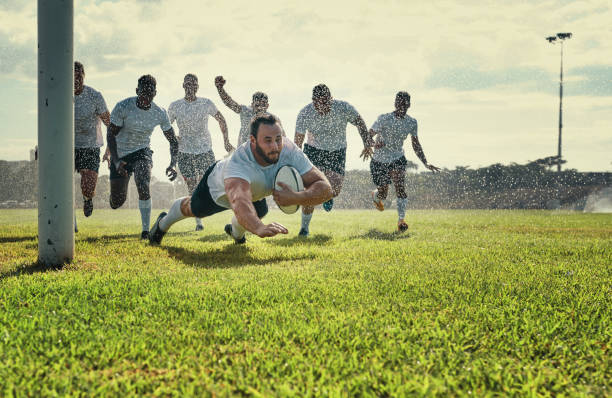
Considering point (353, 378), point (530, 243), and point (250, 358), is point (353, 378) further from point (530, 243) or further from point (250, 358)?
point (530, 243)

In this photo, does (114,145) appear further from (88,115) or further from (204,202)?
(204,202)

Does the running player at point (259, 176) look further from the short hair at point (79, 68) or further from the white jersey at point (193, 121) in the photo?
the white jersey at point (193, 121)

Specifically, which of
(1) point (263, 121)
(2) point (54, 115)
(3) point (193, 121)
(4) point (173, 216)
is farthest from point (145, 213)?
(1) point (263, 121)

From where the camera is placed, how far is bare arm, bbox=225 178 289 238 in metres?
4.02

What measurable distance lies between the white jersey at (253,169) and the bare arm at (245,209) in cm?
9

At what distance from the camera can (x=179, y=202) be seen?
6.34 m

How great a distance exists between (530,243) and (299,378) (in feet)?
18.8

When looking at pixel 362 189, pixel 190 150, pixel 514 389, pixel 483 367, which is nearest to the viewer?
pixel 514 389

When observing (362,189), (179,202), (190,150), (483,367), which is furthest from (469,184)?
(483,367)

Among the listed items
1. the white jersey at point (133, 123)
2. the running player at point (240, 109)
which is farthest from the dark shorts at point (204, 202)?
the running player at point (240, 109)

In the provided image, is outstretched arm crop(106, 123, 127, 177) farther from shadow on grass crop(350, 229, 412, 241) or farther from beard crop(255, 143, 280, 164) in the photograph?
shadow on grass crop(350, 229, 412, 241)

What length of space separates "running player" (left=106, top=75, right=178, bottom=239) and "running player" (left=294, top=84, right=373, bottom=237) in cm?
253

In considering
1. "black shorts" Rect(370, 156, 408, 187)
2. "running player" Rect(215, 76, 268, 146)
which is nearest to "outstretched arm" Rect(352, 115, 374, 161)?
"black shorts" Rect(370, 156, 408, 187)

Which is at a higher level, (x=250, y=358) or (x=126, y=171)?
(x=126, y=171)
